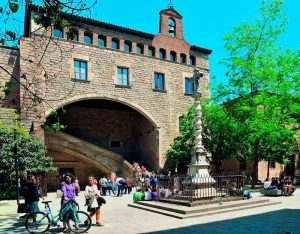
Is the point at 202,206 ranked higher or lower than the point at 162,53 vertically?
lower

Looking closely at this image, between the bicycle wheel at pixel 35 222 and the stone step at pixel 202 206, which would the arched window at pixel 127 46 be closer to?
the stone step at pixel 202 206

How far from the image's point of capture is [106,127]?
29.5m

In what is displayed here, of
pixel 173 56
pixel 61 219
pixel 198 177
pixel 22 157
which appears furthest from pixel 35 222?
pixel 173 56

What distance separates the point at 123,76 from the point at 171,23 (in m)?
7.45

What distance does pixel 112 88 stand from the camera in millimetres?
25078

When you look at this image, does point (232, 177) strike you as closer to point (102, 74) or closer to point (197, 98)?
point (197, 98)

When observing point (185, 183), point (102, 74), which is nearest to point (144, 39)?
point (102, 74)

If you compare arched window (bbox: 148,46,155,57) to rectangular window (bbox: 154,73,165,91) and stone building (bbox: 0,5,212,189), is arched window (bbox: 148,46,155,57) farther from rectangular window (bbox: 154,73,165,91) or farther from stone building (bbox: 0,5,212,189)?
rectangular window (bbox: 154,73,165,91)

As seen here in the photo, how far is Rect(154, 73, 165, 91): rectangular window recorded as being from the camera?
27.8 metres

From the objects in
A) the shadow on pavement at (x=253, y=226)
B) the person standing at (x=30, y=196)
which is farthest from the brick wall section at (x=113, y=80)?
the shadow on pavement at (x=253, y=226)

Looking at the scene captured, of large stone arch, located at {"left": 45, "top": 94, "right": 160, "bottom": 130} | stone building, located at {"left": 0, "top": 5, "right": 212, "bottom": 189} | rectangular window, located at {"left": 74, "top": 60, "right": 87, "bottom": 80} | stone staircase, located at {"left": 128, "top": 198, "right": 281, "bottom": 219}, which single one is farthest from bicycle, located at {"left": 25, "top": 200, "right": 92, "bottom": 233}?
rectangular window, located at {"left": 74, "top": 60, "right": 87, "bottom": 80}

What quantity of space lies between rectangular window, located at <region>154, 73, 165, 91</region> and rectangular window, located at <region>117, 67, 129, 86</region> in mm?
2861

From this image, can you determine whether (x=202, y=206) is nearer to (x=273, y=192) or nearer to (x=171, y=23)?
(x=273, y=192)

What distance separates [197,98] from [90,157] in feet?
43.5
